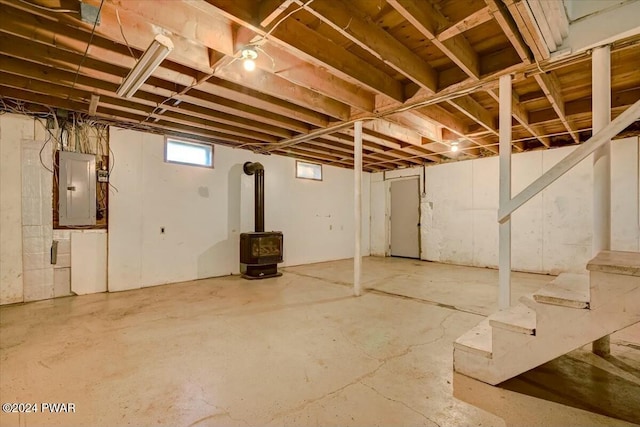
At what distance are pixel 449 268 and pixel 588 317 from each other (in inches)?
186

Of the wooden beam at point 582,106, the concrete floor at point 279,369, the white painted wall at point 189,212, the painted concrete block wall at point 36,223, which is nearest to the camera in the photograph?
the concrete floor at point 279,369

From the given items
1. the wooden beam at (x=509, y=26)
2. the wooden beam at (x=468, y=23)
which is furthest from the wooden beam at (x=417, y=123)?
the wooden beam at (x=468, y=23)

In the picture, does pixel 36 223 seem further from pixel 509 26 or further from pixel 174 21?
pixel 509 26

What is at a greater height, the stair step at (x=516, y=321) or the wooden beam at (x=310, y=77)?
the wooden beam at (x=310, y=77)

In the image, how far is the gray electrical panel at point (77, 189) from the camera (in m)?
3.80

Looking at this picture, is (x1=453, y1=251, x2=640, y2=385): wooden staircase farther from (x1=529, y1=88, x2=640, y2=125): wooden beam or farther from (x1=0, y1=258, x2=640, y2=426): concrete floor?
(x1=529, y1=88, x2=640, y2=125): wooden beam

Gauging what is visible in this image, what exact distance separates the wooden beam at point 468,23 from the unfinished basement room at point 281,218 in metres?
0.01

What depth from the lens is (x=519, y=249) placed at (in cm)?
564

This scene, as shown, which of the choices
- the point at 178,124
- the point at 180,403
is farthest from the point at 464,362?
the point at 178,124

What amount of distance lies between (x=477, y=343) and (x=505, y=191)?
137cm

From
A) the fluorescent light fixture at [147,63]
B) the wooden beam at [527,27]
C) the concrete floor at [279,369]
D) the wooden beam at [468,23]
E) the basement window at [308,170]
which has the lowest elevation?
the concrete floor at [279,369]

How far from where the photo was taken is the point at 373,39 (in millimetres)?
2299

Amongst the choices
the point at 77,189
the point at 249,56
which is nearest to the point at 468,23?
the point at 249,56

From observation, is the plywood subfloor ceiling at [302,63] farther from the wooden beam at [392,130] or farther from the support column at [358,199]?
the support column at [358,199]
